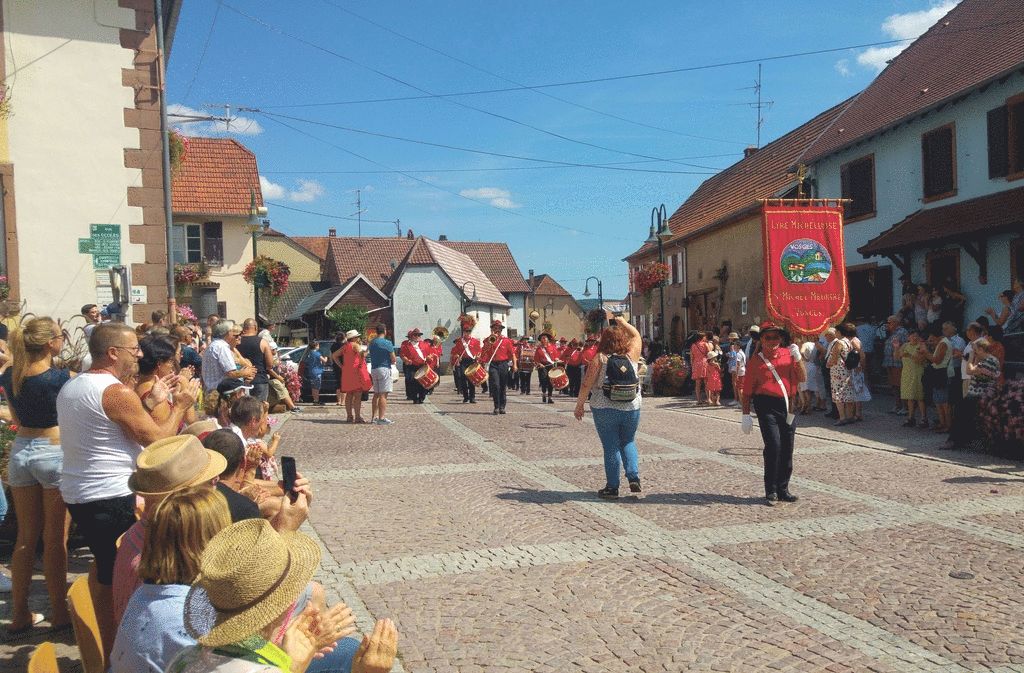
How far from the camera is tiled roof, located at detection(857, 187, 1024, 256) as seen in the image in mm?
15555

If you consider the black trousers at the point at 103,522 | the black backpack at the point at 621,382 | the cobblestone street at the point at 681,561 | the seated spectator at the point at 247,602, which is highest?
the black backpack at the point at 621,382

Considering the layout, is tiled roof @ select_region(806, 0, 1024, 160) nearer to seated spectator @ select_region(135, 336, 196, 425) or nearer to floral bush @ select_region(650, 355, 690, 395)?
floral bush @ select_region(650, 355, 690, 395)

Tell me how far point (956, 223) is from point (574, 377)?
949 centimetres

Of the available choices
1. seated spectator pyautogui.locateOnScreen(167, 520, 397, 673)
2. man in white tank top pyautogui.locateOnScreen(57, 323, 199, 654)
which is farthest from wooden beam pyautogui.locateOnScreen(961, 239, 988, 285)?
seated spectator pyautogui.locateOnScreen(167, 520, 397, 673)

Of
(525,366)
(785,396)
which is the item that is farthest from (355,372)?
(525,366)

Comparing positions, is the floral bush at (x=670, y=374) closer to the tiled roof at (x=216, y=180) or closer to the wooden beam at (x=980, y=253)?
the wooden beam at (x=980, y=253)

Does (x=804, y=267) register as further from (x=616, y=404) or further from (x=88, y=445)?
(x=88, y=445)

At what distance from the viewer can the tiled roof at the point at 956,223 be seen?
1555 centimetres

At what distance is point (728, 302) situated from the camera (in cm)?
2922

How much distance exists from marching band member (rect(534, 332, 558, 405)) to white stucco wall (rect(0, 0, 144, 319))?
9.89 meters

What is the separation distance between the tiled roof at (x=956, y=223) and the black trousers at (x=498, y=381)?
891 cm

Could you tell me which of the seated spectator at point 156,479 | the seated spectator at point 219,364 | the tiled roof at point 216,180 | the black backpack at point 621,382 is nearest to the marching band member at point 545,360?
the seated spectator at point 219,364

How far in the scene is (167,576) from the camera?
8.48 feet

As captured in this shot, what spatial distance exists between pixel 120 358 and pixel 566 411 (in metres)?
13.1
